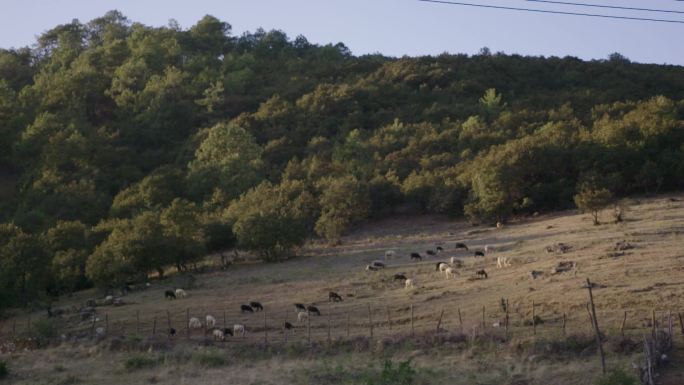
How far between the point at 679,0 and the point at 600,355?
1051 centimetres

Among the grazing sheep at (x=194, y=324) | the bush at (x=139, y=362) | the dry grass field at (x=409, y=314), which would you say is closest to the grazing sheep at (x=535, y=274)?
the dry grass field at (x=409, y=314)

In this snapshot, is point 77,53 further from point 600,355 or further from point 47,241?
point 600,355

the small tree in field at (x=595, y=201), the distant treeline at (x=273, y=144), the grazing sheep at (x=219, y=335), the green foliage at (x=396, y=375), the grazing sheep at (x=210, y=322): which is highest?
the distant treeline at (x=273, y=144)

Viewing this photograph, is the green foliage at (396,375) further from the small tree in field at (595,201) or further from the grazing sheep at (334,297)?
the small tree in field at (595,201)

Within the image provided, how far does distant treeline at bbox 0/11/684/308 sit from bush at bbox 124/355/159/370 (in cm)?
2072

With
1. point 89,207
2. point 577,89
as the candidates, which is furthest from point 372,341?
point 577,89

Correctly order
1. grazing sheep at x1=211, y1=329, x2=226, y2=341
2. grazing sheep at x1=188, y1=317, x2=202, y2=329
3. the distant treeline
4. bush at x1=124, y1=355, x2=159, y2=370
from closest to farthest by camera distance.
A: bush at x1=124, y1=355, x2=159, y2=370 → grazing sheep at x1=211, y1=329, x2=226, y2=341 → grazing sheep at x1=188, y1=317, x2=202, y2=329 → the distant treeline

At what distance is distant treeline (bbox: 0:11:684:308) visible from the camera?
185 feet

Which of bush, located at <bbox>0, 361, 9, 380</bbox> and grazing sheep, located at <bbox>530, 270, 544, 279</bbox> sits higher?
grazing sheep, located at <bbox>530, 270, 544, 279</bbox>

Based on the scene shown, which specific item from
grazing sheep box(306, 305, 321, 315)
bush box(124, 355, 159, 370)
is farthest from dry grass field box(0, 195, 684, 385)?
grazing sheep box(306, 305, 321, 315)

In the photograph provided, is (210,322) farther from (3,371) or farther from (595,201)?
(595,201)

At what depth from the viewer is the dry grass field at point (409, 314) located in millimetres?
26609

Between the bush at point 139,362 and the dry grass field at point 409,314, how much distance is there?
0.11ft

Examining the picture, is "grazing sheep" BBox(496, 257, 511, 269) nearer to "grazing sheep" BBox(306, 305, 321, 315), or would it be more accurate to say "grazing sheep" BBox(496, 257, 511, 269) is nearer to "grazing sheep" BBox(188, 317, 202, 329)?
"grazing sheep" BBox(306, 305, 321, 315)
